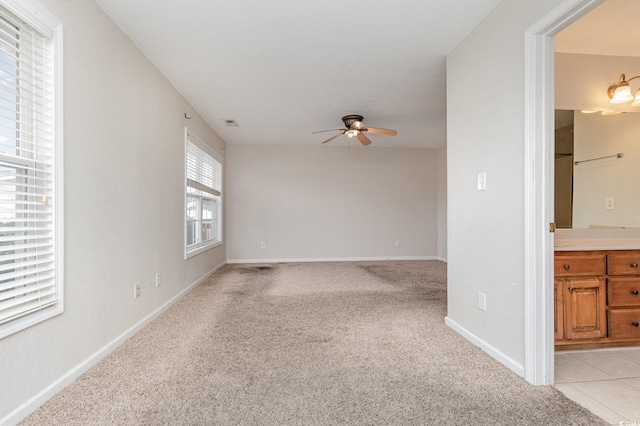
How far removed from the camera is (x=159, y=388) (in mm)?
1776

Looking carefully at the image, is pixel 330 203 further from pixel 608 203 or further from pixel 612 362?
pixel 612 362

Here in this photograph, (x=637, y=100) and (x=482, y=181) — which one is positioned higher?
(x=637, y=100)

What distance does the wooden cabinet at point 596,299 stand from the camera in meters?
2.23

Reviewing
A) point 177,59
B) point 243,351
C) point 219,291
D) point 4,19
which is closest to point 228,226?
point 219,291

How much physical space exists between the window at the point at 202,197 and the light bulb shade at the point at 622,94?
433 cm

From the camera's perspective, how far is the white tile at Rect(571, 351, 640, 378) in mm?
1991

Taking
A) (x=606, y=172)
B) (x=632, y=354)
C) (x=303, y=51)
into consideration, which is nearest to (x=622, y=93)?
(x=606, y=172)

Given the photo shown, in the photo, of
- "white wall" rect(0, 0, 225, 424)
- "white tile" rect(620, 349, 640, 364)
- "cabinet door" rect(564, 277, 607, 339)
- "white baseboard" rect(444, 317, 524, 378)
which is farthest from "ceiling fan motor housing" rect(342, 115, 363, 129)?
"white tile" rect(620, 349, 640, 364)

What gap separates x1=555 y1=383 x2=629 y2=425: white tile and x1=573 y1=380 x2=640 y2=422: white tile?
3 cm

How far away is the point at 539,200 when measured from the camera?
1.82 m

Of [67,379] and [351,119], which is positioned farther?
[351,119]

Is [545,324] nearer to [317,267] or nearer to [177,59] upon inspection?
[177,59]

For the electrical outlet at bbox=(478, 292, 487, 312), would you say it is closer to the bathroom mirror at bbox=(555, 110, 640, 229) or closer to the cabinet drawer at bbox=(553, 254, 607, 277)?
the cabinet drawer at bbox=(553, 254, 607, 277)

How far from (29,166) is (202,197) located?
3463 millimetres
